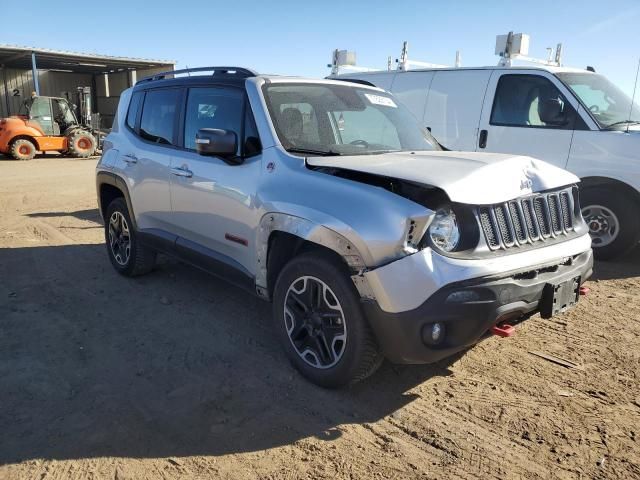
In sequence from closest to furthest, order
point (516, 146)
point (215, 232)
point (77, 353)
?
point (77, 353) → point (215, 232) → point (516, 146)

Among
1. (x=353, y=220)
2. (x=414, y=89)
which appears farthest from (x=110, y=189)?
(x=414, y=89)

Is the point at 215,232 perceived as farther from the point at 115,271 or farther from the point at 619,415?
the point at 619,415

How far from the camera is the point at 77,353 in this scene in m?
3.79

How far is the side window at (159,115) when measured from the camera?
15.3 ft

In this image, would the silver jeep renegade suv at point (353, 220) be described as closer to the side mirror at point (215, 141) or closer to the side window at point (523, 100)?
the side mirror at point (215, 141)

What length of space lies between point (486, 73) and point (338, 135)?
12.7 ft

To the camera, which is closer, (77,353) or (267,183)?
(267,183)

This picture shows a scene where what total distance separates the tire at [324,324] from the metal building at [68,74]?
27711mm

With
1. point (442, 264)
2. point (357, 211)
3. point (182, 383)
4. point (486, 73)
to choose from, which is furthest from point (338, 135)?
point (486, 73)

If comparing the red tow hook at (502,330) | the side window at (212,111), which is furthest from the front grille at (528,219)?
the side window at (212,111)

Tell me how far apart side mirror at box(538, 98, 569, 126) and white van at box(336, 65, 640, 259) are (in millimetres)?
11

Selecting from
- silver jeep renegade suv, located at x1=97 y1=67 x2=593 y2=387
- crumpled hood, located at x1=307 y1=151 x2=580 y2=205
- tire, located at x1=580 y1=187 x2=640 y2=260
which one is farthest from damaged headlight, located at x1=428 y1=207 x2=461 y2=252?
tire, located at x1=580 y1=187 x2=640 y2=260

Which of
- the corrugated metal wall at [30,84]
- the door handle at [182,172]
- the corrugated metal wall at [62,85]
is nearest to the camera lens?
the door handle at [182,172]

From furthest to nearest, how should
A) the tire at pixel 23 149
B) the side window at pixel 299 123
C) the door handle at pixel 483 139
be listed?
the tire at pixel 23 149 → the door handle at pixel 483 139 → the side window at pixel 299 123
